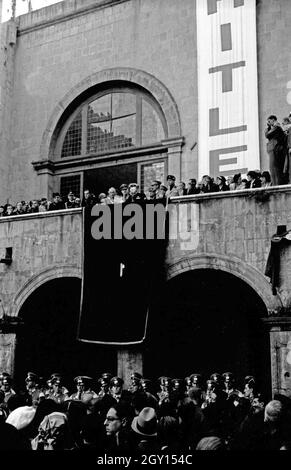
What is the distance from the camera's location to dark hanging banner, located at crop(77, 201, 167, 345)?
52.3ft

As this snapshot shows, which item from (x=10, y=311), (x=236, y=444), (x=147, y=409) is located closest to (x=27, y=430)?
(x=147, y=409)

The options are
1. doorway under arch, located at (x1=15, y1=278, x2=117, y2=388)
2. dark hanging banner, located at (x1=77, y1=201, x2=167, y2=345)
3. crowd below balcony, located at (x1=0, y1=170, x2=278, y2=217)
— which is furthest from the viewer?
doorway under arch, located at (x1=15, y1=278, x2=117, y2=388)

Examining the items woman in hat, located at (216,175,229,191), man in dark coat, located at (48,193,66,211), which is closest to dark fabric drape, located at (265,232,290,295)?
woman in hat, located at (216,175,229,191)

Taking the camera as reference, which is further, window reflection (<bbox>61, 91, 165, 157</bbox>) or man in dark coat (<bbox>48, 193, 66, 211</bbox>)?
window reflection (<bbox>61, 91, 165, 157</bbox>)

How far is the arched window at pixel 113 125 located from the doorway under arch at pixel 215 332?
19.9 ft

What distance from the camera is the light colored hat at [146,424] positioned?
6.50 metres

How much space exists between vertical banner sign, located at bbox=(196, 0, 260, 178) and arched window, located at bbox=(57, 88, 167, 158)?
82.6 inches

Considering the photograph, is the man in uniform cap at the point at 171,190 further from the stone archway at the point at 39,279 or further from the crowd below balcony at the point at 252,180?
the stone archway at the point at 39,279

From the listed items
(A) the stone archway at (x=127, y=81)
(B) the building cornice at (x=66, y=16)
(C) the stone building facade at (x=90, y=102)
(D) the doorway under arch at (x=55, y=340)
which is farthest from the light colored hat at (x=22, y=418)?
(B) the building cornice at (x=66, y=16)

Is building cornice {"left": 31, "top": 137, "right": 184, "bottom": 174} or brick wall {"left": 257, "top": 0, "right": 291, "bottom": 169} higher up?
brick wall {"left": 257, "top": 0, "right": 291, "bottom": 169}

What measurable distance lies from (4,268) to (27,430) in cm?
1195

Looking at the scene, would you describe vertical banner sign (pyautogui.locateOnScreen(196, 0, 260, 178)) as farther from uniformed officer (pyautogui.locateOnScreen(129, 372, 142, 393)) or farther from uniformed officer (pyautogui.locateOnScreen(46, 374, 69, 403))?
uniformed officer (pyautogui.locateOnScreen(46, 374, 69, 403))

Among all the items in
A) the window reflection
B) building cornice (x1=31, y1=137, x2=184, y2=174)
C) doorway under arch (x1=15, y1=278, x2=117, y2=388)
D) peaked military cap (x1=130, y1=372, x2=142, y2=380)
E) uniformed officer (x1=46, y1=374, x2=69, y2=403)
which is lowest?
uniformed officer (x1=46, y1=374, x2=69, y2=403)

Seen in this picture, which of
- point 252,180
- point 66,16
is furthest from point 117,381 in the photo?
point 66,16
